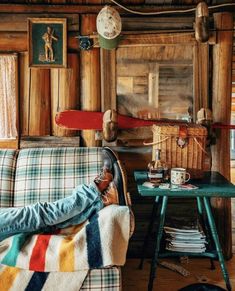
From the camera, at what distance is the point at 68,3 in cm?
264

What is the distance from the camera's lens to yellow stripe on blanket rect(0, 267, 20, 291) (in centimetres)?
166

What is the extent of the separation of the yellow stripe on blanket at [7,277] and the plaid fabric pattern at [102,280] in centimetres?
36

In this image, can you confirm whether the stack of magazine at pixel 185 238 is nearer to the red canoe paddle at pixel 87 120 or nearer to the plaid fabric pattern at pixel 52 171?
the plaid fabric pattern at pixel 52 171

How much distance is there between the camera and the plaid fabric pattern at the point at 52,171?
234 cm

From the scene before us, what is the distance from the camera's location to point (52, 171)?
7.89ft

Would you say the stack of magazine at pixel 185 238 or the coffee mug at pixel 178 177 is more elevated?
the coffee mug at pixel 178 177

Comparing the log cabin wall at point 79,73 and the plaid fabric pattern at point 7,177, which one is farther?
the log cabin wall at point 79,73

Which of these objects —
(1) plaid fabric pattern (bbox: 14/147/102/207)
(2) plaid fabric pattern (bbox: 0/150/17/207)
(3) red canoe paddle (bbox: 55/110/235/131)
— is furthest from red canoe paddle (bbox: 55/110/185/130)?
(2) plaid fabric pattern (bbox: 0/150/17/207)

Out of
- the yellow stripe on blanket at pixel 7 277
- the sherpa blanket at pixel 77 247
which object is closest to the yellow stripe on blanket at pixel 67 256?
the sherpa blanket at pixel 77 247

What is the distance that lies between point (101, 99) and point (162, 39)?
2.25ft

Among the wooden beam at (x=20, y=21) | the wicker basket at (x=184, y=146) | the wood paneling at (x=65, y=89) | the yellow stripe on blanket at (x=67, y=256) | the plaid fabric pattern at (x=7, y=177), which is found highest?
the wooden beam at (x=20, y=21)

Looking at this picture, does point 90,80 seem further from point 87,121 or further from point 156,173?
point 156,173

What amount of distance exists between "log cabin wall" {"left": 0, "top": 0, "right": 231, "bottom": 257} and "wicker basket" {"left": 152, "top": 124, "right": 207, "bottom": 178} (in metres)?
0.41

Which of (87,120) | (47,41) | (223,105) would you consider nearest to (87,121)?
(87,120)
